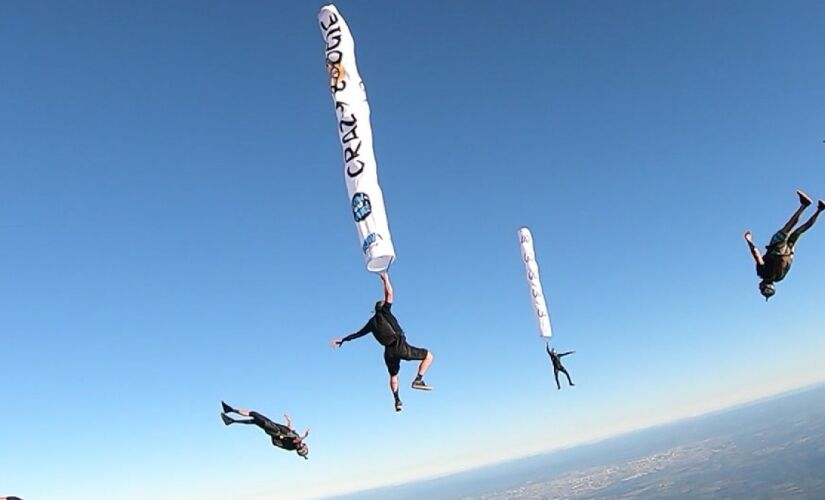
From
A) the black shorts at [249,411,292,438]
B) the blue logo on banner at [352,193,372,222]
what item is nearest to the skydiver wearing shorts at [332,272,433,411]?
the blue logo on banner at [352,193,372,222]

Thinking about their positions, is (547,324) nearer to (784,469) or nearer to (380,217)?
(380,217)

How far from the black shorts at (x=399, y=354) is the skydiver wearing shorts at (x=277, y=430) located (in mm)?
2479

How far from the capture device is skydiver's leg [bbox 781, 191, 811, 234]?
8.31 metres

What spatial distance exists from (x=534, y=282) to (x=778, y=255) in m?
11.3

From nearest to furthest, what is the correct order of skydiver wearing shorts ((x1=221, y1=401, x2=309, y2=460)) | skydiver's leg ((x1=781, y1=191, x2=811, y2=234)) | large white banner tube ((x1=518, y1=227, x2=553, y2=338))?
1. skydiver's leg ((x1=781, y1=191, x2=811, y2=234))
2. skydiver wearing shorts ((x1=221, y1=401, x2=309, y2=460))
3. large white banner tube ((x1=518, y1=227, x2=553, y2=338))

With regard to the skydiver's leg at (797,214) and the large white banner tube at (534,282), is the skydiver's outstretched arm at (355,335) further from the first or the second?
the large white banner tube at (534,282)

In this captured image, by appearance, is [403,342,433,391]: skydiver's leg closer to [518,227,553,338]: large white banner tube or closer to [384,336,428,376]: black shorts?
[384,336,428,376]: black shorts

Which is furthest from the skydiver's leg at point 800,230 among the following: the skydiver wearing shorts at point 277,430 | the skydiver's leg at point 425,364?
the skydiver wearing shorts at point 277,430

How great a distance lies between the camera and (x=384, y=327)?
8.90 metres

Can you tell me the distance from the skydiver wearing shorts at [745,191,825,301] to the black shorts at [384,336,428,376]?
504 cm

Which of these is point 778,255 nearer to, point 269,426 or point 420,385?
point 420,385

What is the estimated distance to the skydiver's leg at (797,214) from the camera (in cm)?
831

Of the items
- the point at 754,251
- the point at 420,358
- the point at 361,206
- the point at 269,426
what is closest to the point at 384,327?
the point at 420,358

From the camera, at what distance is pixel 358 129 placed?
922 cm
